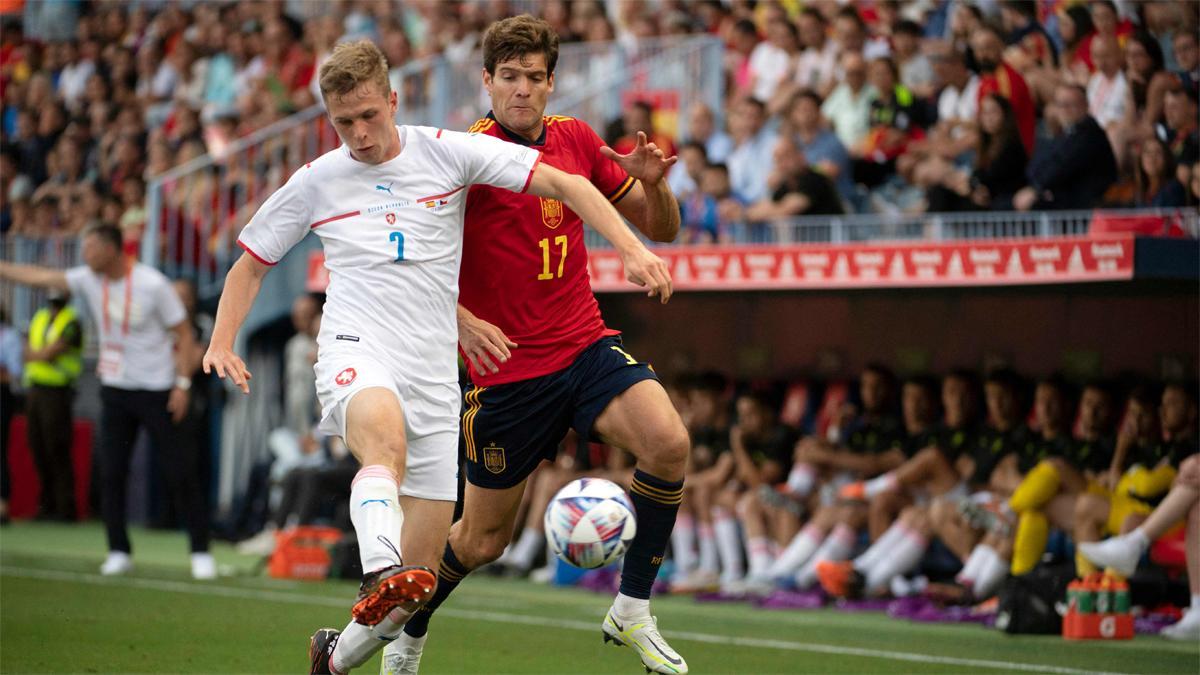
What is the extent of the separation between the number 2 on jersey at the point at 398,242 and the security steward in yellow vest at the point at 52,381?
12114 mm

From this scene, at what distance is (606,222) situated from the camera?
635 centimetres

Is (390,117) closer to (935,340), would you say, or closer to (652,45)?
(935,340)

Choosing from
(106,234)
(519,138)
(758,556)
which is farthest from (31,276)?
(519,138)

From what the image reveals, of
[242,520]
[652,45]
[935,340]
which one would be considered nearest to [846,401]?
[935,340]

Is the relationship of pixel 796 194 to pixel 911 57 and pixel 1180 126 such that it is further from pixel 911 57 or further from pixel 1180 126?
pixel 1180 126

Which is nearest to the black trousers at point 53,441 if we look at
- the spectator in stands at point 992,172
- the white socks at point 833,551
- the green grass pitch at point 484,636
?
the green grass pitch at point 484,636

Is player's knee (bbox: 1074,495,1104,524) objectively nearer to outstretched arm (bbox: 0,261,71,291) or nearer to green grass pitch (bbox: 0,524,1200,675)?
green grass pitch (bbox: 0,524,1200,675)

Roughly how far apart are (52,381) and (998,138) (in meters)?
10.3

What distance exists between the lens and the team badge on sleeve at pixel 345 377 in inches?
247

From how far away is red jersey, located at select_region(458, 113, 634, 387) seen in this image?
7270 millimetres

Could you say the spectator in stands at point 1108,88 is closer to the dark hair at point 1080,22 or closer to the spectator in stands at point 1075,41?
the spectator in stands at point 1075,41

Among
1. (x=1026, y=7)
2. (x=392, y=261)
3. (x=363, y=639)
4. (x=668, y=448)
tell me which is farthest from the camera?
(x=1026, y=7)

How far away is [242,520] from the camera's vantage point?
53.6ft

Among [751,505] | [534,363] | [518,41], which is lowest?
[751,505]
